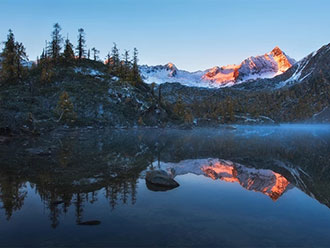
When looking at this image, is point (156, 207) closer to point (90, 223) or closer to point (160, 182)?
point (90, 223)

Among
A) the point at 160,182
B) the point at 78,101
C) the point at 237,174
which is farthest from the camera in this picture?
the point at 78,101

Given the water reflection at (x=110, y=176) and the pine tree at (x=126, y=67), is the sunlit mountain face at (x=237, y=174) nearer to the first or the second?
the water reflection at (x=110, y=176)

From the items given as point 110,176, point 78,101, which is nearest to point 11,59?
point 78,101

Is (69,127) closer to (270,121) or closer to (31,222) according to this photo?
(31,222)

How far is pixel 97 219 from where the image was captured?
10.6 metres

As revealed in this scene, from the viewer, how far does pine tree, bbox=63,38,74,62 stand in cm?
10181

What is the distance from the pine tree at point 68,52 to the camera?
102m

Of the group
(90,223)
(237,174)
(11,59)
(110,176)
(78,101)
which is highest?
(11,59)

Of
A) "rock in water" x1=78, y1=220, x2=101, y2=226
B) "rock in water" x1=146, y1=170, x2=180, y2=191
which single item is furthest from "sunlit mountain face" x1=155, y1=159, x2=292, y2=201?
"rock in water" x1=78, y1=220, x2=101, y2=226

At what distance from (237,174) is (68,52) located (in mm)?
101647

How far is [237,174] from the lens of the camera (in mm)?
21125

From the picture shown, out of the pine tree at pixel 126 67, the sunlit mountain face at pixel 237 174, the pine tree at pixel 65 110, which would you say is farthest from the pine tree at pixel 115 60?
the sunlit mountain face at pixel 237 174

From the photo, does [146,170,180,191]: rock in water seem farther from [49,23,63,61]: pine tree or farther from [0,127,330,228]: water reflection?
[49,23,63,61]: pine tree

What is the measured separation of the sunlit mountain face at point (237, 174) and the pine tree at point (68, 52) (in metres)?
94.3
